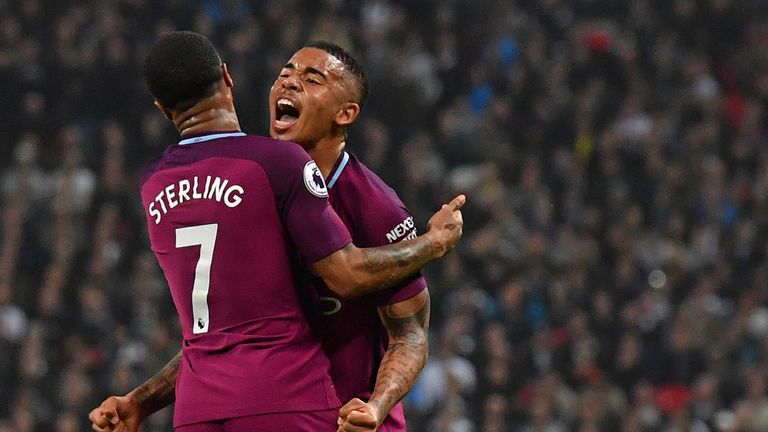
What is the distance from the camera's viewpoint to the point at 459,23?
46.6 ft

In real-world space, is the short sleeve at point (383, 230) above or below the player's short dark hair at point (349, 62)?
below

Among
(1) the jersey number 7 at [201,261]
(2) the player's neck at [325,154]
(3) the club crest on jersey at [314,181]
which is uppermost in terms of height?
(3) the club crest on jersey at [314,181]

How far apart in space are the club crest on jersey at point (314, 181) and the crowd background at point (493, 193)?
21.0 feet

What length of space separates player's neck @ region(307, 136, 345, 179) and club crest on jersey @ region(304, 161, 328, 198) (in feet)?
1.17

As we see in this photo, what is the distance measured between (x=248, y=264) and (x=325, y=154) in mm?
560


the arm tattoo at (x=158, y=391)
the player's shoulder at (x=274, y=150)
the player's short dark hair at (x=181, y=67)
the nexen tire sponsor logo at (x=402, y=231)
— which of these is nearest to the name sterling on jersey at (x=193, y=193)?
the player's shoulder at (x=274, y=150)

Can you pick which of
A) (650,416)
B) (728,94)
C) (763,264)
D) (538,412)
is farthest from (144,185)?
(728,94)

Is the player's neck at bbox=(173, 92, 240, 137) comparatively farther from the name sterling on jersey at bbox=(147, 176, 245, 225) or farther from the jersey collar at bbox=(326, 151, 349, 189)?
the jersey collar at bbox=(326, 151, 349, 189)

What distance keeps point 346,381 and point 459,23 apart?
10.7 meters

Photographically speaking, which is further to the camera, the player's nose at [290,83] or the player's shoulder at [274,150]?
the player's nose at [290,83]

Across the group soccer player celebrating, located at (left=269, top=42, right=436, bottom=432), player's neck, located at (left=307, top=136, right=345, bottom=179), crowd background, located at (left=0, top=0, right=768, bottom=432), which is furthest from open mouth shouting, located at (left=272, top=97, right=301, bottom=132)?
crowd background, located at (left=0, top=0, right=768, bottom=432)

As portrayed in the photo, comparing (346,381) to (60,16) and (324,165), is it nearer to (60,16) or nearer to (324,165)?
(324,165)

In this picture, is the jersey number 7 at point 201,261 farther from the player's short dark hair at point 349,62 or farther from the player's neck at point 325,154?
the player's short dark hair at point 349,62

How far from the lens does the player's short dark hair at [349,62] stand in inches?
159
